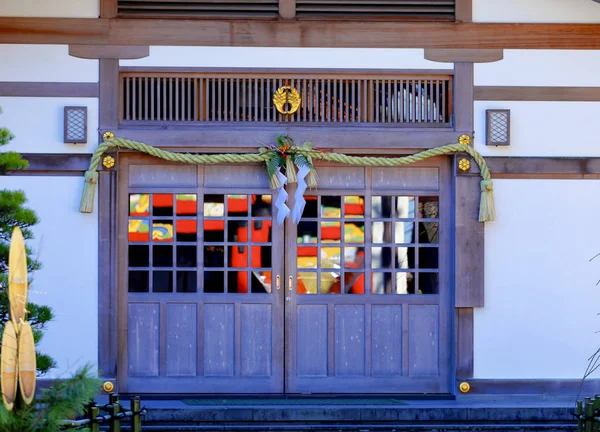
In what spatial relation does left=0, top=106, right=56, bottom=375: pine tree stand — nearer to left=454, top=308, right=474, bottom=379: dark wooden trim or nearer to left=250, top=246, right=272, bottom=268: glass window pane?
left=250, top=246, right=272, bottom=268: glass window pane

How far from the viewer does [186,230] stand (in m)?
10.4

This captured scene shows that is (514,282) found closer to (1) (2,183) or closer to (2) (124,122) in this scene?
(2) (124,122)

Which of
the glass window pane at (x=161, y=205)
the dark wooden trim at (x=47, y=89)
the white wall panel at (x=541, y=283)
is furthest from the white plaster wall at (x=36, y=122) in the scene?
the white wall panel at (x=541, y=283)

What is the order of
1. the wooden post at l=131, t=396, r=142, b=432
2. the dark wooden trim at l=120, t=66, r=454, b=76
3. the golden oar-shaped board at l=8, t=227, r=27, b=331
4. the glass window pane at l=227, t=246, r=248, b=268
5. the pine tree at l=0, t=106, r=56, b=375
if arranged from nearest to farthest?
the golden oar-shaped board at l=8, t=227, r=27, b=331 < the wooden post at l=131, t=396, r=142, b=432 < the pine tree at l=0, t=106, r=56, b=375 < the dark wooden trim at l=120, t=66, r=454, b=76 < the glass window pane at l=227, t=246, r=248, b=268

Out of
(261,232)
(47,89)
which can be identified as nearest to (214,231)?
(261,232)

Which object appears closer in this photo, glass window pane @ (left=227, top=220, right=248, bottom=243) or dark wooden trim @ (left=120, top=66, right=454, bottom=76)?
dark wooden trim @ (left=120, top=66, right=454, bottom=76)

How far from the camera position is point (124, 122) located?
1023cm

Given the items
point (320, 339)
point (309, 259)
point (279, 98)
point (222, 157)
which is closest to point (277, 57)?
point (279, 98)

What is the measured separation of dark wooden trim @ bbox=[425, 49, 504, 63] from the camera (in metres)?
10.3

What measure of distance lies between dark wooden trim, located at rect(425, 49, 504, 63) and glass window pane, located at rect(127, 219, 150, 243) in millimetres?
2935

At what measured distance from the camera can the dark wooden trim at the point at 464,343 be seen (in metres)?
10.3

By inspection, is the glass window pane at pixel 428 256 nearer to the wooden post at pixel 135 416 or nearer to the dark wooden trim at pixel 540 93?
the dark wooden trim at pixel 540 93

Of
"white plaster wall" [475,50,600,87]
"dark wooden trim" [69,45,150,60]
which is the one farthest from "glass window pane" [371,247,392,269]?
"dark wooden trim" [69,45,150,60]

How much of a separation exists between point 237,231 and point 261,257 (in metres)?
0.32
